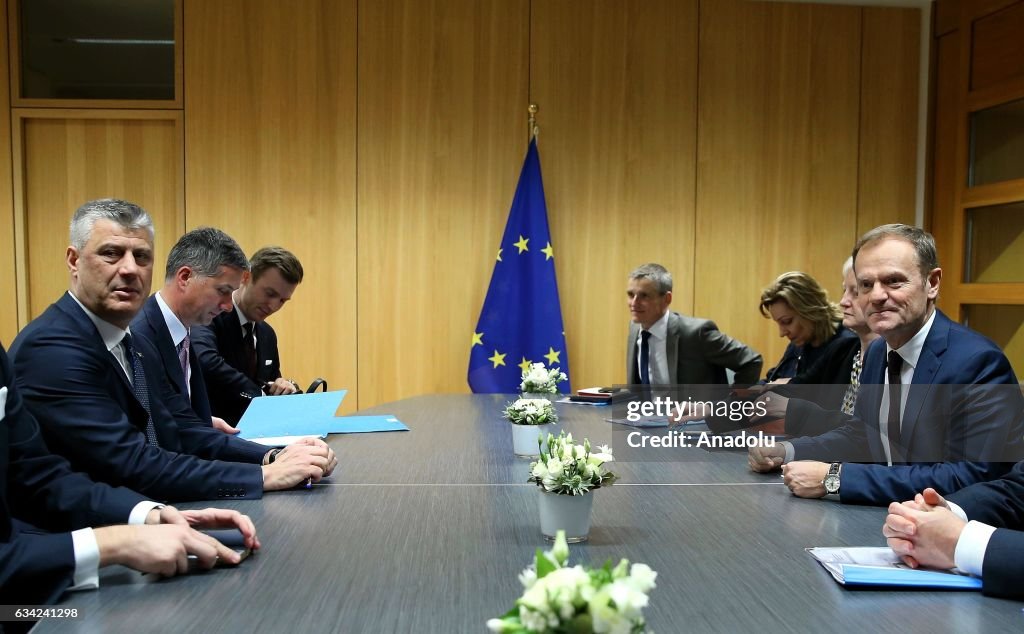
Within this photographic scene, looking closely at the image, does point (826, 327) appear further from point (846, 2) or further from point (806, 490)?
point (846, 2)

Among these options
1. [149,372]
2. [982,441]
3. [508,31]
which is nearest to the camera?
[982,441]

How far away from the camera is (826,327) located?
3.72 meters

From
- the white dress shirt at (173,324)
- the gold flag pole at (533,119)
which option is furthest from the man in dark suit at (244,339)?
the gold flag pole at (533,119)

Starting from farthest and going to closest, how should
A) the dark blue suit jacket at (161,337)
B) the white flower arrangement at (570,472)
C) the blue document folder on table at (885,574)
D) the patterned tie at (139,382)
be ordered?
the dark blue suit jacket at (161,337) < the patterned tie at (139,382) < the white flower arrangement at (570,472) < the blue document folder on table at (885,574)

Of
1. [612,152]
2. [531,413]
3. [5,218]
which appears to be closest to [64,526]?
[531,413]

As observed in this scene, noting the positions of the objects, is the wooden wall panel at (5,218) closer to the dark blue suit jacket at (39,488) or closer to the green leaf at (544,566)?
the dark blue suit jacket at (39,488)

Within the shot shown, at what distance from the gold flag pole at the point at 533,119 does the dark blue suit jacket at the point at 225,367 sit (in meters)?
2.64

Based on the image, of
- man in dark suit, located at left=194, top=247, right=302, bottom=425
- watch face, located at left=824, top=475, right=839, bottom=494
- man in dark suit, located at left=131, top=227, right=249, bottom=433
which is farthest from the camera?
man in dark suit, located at left=194, top=247, right=302, bottom=425

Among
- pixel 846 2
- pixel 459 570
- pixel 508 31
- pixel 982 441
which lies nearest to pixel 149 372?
pixel 459 570

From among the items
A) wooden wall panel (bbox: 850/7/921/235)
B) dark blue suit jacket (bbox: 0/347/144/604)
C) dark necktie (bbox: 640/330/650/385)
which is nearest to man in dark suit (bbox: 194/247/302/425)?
dark necktie (bbox: 640/330/650/385)

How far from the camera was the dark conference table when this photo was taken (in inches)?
50.1

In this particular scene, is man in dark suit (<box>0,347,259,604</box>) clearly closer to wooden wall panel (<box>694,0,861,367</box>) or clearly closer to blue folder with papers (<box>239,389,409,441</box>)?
blue folder with papers (<box>239,389,409,441</box>)

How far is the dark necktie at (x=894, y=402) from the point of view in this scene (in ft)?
7.25

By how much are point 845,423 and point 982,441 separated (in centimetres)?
51
